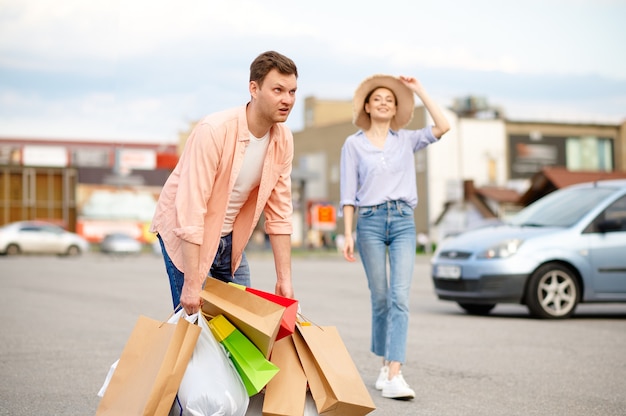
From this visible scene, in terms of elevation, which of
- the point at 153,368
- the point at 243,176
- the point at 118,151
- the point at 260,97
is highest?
the point at 118,151

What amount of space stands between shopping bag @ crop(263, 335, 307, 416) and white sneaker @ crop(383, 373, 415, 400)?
74.9 inches

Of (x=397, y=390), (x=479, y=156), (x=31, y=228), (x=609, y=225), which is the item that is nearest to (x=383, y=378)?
(x=397, y=390)

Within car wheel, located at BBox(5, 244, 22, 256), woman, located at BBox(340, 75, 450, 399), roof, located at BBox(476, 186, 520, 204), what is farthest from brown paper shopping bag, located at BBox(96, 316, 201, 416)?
roof, located at BBox(476, 186, 520, 204)

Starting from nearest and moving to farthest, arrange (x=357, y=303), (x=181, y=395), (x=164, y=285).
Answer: (x=181, y=395), (x=357, y=303), (x=164, y=285)

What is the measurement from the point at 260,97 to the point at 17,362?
4386mm

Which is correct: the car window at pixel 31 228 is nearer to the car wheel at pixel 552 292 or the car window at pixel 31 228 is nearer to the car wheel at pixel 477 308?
the car wheel at pixel 477 308

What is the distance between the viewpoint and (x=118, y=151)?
7981 centimetres

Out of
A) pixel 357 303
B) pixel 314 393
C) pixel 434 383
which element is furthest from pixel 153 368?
pixel 357 303

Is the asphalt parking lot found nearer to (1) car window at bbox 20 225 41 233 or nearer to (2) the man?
(2) the man

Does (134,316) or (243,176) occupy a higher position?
(243,176)

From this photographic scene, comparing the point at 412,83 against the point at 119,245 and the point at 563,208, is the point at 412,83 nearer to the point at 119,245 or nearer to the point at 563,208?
the point at 563,208

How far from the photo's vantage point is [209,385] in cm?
425

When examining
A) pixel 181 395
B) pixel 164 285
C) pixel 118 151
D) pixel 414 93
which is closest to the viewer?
pixel 181 395

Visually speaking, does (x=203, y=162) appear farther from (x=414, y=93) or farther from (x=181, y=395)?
(x=414, y=93)
